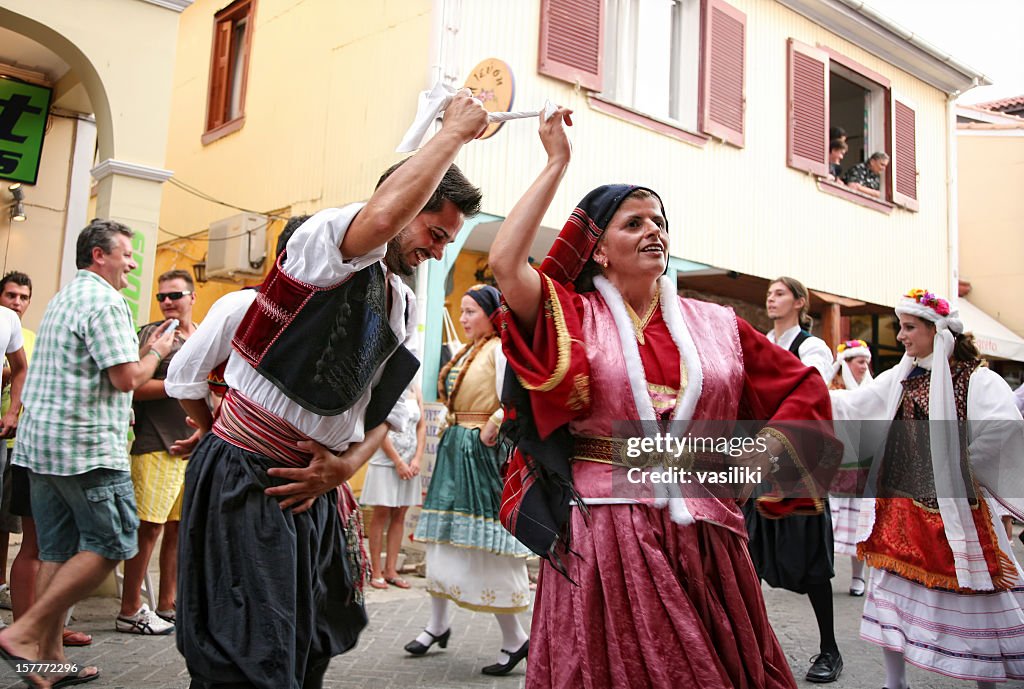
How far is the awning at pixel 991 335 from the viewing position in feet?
47.1

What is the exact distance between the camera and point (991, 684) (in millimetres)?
3977

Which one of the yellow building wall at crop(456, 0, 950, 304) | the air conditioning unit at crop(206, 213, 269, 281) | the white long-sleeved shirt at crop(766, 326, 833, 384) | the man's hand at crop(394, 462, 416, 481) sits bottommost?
the man's hand at crop(394, 462, 416, 481)

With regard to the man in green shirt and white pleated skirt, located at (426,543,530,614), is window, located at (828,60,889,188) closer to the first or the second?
A: white pleated skirt, located at (426,543,530,614)

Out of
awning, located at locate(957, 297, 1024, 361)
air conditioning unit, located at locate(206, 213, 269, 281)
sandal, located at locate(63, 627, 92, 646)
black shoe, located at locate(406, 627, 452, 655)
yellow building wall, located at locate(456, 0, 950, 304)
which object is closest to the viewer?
sandal, located at locate(63, 627, 92, 646)

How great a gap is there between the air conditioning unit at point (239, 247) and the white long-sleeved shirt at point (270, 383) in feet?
24.2

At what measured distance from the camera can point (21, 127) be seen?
752 cm

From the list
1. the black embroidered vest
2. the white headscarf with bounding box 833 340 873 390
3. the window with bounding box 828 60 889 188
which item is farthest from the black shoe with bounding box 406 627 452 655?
the window with bounding box 828 60 889 188

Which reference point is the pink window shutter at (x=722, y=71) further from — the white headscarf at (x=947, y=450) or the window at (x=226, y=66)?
the white headscarf at (x=947, y=450)

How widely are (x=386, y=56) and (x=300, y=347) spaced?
7.38 metres

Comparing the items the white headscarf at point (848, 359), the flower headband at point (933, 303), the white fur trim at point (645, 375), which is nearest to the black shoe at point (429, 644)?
the white fur trim at point (645, 375)

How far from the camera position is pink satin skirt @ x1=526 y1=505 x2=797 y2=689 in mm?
2205

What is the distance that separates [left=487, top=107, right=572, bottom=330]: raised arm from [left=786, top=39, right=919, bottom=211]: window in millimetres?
9771

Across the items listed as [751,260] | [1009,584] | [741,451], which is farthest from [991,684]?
[751,260]

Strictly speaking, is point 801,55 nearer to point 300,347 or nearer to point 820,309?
point 820,309
